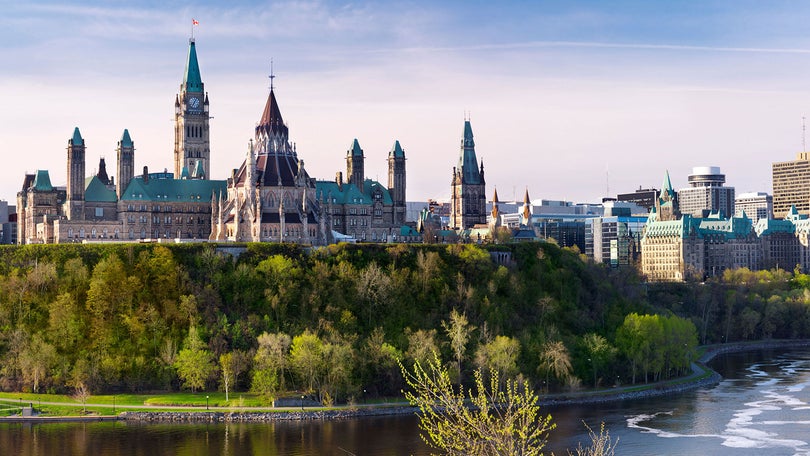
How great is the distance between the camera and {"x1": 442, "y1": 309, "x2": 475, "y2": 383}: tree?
137 meters

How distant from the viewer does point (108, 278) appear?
477 ft

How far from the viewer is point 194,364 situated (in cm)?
13262

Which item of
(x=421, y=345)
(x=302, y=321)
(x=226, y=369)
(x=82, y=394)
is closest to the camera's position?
(x=82, y=394)

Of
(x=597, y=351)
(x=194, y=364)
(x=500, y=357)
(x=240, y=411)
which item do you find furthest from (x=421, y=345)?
(x=194, y=364)

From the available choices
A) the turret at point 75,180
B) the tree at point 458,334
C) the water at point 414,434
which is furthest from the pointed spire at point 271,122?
the water at point 414,434

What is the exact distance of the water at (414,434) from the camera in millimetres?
106438

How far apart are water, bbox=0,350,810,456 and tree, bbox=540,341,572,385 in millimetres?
8106

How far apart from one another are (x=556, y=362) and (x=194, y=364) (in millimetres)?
41621

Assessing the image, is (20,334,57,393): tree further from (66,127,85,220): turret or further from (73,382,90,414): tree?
(66,127,85,220): turret

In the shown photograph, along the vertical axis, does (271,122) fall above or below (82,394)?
above

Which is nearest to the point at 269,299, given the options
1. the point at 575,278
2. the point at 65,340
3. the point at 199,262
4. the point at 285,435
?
the point at 199,262

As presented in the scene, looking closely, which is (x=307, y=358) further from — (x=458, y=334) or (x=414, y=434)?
(x=414, y=434)

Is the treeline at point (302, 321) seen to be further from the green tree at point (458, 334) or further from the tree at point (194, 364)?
the green tree at point (458, 334)

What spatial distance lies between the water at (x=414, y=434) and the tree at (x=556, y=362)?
319 inches
